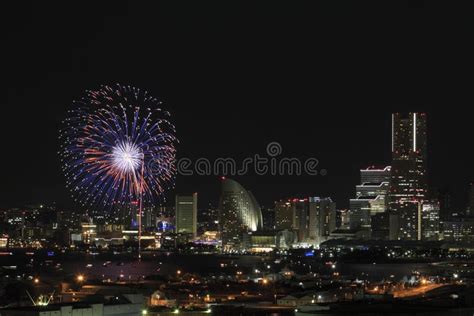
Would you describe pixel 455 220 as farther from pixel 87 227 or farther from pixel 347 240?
pixel 87 227

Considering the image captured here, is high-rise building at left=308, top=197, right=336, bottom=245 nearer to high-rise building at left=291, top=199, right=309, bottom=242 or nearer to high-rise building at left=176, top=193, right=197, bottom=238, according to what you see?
high-rise building at left=291, top=199, right=309, bottom=242

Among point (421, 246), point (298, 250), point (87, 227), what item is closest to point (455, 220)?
point (421, 246)

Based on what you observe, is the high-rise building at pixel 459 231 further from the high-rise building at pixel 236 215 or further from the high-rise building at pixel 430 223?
the high-rise building at pixel 236 215

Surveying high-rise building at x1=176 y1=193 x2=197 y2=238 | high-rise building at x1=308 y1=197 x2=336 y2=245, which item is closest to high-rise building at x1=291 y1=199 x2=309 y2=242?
high-rise building at x1=308 y1=197 x2=336 y2=245

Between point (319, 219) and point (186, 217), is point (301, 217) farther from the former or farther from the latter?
point (186, 217)

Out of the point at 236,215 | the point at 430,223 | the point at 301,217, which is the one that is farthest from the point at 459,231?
the point at 236,215

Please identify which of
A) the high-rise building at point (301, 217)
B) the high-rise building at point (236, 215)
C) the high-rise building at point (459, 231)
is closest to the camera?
the high-rise building at point (236, 215)

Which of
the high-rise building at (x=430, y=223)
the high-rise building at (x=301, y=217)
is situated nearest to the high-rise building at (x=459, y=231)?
the high-rise building at (x=430, y=223)
